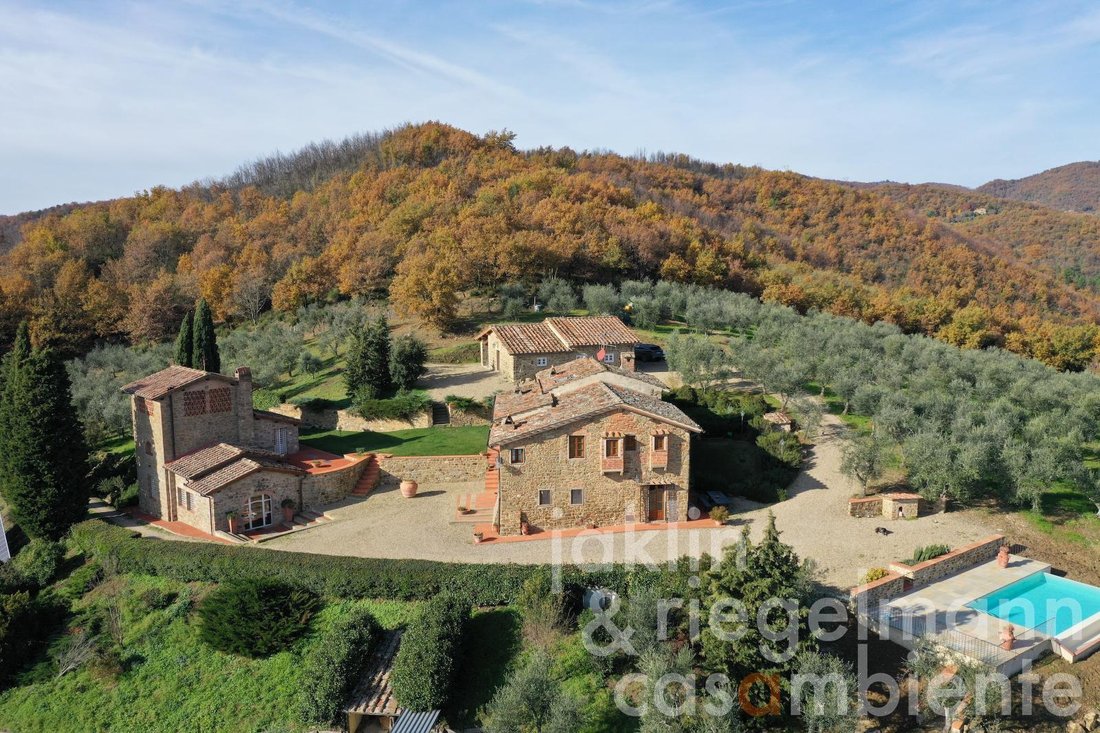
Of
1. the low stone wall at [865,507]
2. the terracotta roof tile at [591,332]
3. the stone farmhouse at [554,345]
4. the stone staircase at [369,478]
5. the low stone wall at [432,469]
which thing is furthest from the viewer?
the terracotta roof tile at [591,332]

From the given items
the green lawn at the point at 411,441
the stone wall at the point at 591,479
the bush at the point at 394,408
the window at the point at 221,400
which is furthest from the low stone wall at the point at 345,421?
the stone wall at the point at 591,479

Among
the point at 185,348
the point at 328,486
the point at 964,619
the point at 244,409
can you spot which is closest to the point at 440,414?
the point at 328,486

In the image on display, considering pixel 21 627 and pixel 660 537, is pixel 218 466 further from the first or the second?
pixel 660 537

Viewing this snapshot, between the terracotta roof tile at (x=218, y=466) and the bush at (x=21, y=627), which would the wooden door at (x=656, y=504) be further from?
the bush at (x=21, y=627)

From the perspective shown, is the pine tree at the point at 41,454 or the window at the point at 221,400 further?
the window at the point at 221,400

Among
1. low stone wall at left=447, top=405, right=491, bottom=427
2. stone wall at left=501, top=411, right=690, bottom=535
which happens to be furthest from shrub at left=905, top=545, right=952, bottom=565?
low stone wall at left=447, top=405, right=491, bottom=427

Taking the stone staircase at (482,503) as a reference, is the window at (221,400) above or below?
above

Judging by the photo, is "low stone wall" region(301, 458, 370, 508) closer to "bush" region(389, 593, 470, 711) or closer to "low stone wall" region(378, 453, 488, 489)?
"low stone wall" region(378, 453, 488, 489)
